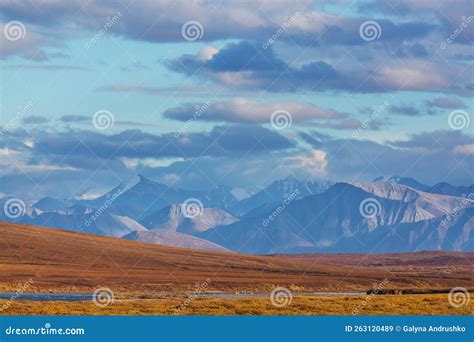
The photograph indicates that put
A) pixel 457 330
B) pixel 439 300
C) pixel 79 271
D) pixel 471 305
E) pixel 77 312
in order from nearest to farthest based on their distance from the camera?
1. pixel 457 330
2. pixel 77 312
3. pixel 471 305
4. pixel 439 300
5. pixel 79 271

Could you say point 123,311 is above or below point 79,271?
below

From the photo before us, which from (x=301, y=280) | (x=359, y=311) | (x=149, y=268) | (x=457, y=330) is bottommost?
(x=457, y=330)

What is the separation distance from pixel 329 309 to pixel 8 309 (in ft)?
87.9

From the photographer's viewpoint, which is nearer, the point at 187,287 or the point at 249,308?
the point at 249,308

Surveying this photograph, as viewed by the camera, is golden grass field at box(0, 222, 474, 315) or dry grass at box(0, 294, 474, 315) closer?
dry grass at box(0, 294, 474, 315)

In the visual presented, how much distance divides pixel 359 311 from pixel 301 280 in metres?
104

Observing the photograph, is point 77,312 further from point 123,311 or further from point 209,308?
point 209,308

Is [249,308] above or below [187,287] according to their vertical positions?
below

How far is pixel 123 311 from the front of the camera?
253 ft

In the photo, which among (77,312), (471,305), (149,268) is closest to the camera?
(77,312)

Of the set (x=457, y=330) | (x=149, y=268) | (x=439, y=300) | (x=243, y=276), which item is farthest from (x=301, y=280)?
(x=457, y=330)

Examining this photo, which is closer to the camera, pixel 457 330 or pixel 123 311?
pixel 457 330

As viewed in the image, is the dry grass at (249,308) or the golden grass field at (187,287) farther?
the golden grass field at (187,287)

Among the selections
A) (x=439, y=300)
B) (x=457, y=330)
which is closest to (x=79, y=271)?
(x=439, y=300)
